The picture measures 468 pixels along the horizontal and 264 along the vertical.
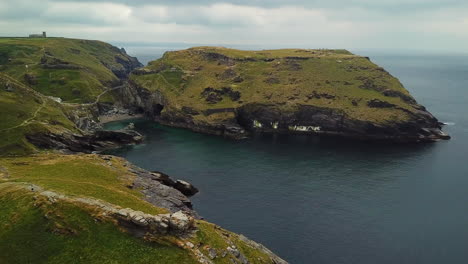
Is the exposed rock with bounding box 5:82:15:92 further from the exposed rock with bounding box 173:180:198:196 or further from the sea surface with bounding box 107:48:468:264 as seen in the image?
the exposed rock with bounding box 173:180:198:196

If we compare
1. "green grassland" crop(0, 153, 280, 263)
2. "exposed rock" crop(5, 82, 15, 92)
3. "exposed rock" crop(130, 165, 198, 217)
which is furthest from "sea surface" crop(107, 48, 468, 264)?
"exposed rock" crop(5, 82, 15, 92)


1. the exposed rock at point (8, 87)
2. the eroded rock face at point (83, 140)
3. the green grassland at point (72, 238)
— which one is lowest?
the eroded rock face at point (83, 140)

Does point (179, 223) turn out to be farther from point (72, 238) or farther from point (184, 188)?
point (184, 188)

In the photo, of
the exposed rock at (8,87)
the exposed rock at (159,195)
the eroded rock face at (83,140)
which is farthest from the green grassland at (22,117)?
the exposed rock at (159,195)

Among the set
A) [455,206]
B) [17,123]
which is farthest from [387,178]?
[17,123]

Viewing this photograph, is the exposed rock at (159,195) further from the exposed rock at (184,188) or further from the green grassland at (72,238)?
the green grassland at (72,238)

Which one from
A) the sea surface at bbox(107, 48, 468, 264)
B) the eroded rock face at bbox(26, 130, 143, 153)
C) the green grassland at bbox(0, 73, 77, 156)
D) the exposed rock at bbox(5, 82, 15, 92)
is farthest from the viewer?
the exposed rock at bbox(5, 82, 15, 92)

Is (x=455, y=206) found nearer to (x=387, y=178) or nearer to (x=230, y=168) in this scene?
(x=387, y=178)

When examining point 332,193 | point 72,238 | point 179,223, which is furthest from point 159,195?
point 332,193
